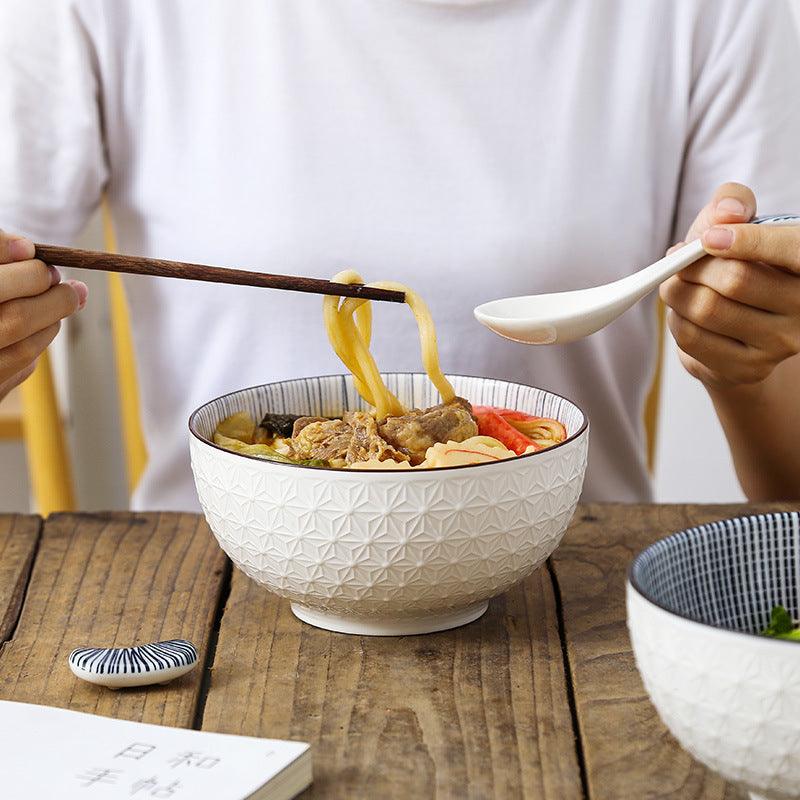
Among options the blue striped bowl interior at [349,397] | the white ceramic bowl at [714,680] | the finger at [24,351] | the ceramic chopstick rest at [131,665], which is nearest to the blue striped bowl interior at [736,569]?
the white ceramic bowl at [714,680]

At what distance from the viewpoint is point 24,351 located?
1.03 metres

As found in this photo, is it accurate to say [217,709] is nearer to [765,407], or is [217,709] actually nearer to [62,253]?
[62,253]

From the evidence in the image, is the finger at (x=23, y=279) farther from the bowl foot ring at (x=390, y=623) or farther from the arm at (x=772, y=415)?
the arm at (x=772, y=415)

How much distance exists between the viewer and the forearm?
1280 mm

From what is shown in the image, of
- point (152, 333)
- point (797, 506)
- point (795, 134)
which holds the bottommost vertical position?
point (797, 506)

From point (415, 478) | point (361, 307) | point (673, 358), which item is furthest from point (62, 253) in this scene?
point (673, 358)

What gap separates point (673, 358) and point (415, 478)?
197 cm

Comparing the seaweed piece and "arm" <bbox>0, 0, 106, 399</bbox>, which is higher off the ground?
"arm" <bbox>0, 0, 106, 399</bbox>

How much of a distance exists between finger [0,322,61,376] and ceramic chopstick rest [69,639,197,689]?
13.7 inches

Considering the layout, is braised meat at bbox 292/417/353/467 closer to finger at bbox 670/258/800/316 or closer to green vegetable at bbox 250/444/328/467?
green vegetable at bbox 250/444/328/467

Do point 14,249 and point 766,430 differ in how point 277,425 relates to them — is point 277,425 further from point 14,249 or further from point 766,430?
point 766,430

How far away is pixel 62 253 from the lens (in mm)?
919

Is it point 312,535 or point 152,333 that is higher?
point 312,535

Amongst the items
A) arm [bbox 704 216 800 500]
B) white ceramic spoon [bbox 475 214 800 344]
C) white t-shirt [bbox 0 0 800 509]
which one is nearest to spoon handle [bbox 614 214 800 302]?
white ceramic spoon [bbox 475 214 800 344]
